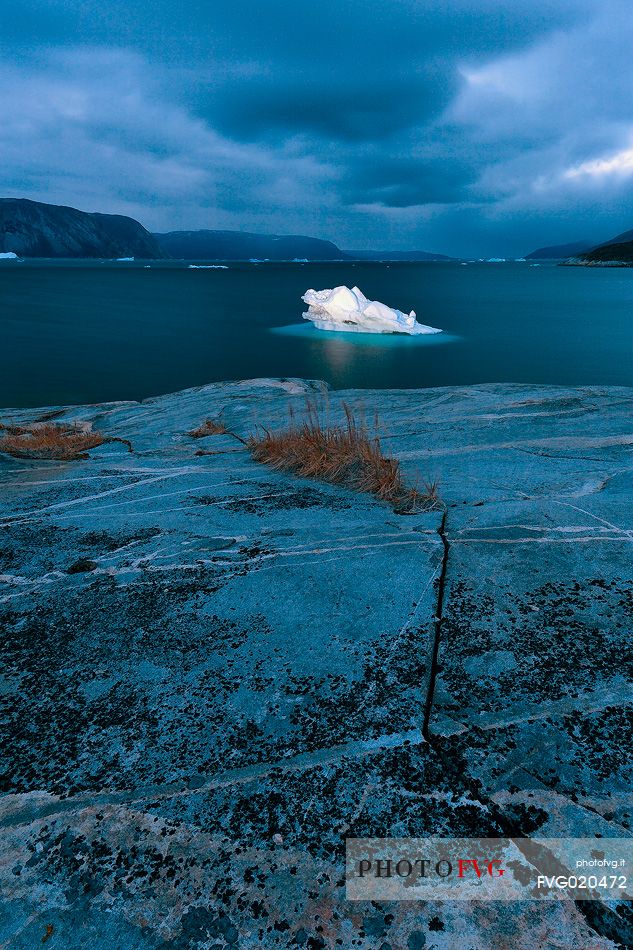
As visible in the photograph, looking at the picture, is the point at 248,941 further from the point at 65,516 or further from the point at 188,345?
the point at 188,345

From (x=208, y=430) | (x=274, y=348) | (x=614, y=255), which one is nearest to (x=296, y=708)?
(x=208, y=430)

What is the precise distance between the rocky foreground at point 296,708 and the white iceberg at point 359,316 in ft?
59.8

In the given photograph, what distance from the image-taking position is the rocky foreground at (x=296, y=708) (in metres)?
1.29

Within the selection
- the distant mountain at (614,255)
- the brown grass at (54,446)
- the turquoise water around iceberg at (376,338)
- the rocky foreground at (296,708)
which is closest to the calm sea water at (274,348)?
the turquoise water around iceberg at (376,338)

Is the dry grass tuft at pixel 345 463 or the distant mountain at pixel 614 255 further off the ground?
the distant mountain at pixel 614 255

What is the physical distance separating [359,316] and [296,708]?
68.7 feet

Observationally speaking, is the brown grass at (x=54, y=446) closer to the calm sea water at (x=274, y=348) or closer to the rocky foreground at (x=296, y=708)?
the rocky foreground at (x=296, y=708)

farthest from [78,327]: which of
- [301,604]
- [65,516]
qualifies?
[301,604]

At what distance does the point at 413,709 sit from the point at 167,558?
169 centimetres

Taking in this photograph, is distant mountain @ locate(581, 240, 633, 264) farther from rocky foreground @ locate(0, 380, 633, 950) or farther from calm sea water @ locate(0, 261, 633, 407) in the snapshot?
rocky foreground @ locate(0, 380, 633, 950)

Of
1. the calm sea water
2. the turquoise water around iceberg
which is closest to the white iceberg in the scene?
the turquoise water around iceberg

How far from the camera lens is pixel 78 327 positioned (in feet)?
81.7

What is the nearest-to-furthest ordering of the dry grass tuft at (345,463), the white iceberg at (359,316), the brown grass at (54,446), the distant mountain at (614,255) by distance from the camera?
1. the dry grass tuft at (345,463)
2. the brown grass at (54,446)
3. the white iceberg at (359,316)
4. the distant mountain at (614,255)

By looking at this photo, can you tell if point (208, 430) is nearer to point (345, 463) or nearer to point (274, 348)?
point (345, 463)
